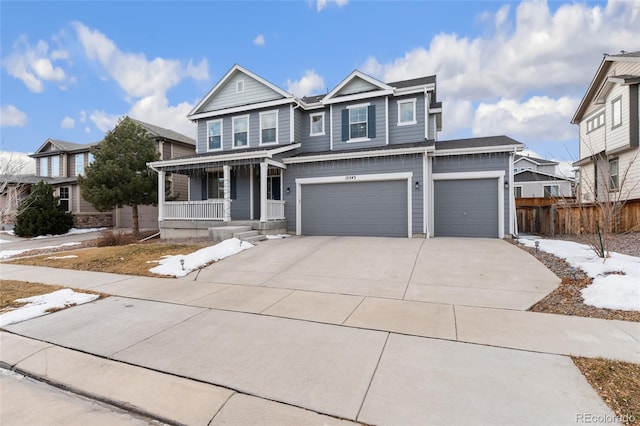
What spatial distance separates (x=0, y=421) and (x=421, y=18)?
1562 centimetres

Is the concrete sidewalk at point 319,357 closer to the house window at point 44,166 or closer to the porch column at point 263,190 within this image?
the porch column at point 263,190

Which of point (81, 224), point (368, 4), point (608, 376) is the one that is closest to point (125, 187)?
point (81, 224)

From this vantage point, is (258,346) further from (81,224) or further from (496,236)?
(81,224)

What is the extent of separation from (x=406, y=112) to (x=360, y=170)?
12.0ft

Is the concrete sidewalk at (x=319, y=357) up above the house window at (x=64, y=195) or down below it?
below

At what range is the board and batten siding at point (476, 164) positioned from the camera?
11695 millimetres

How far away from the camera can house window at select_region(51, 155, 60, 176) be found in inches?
981

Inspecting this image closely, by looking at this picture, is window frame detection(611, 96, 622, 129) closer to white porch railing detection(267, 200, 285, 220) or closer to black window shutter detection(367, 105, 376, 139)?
black window shutter detection(367, 105, 376, 139)

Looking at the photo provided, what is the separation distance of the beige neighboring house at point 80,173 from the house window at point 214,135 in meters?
3.22

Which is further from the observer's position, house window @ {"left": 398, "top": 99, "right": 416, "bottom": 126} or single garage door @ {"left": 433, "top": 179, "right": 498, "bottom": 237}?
house window @ {"left": 398, "top": 99, "right": 416, "bottom": 126}

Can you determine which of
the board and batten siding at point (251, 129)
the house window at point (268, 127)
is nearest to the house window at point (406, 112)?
the board and batten siding at point (251, 129)

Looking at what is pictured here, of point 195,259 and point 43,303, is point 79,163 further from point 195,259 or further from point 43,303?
point 43,303

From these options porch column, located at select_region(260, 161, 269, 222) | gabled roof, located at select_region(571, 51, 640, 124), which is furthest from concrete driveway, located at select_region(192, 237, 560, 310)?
gabled roof, located at select_region(571, 51, 640, 124)

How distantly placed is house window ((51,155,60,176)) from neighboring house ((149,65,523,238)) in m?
16.6
